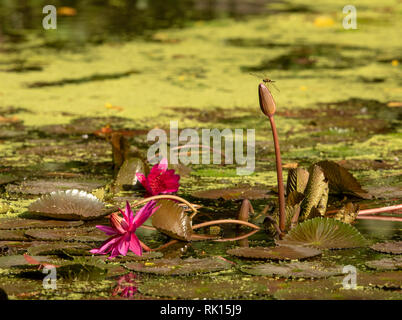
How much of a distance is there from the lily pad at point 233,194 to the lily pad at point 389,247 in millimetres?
572

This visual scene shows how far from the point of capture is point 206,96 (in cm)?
476

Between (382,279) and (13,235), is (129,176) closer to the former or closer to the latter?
(13,235)

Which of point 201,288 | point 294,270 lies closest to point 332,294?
point 294,270

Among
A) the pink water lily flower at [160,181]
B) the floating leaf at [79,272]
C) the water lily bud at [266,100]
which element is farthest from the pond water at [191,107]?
the water lily bud at [266,100]

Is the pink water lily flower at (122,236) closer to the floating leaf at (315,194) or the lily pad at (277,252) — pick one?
the lily pad at (277,252)

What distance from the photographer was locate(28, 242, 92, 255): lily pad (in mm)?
2139

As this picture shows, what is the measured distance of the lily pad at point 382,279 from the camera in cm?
197

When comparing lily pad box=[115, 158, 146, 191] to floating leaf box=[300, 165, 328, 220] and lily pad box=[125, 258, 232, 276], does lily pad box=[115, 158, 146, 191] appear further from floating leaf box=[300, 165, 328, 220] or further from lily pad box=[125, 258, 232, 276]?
lily pad box=[125, 258, 232, 276]

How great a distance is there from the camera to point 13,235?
91.7 inches

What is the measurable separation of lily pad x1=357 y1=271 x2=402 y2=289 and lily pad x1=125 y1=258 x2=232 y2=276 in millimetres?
316

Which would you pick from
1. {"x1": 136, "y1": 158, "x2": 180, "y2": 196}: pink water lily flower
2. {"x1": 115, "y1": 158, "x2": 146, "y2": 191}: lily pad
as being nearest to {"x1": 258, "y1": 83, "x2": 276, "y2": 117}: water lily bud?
{"x1": 136, "y1": 158, "x2": 180, "y2": 196}: pink water lily flower

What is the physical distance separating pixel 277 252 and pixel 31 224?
0.69m

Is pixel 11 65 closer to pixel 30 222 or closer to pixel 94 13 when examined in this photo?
pixel 94 13

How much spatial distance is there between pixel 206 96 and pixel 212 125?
2.41ft
